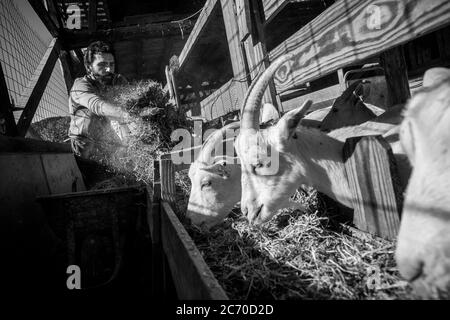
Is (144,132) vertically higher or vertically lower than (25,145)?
higher

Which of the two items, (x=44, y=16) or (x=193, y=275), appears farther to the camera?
(x=44, y=16)

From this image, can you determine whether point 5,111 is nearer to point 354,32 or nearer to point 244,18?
point 244,18

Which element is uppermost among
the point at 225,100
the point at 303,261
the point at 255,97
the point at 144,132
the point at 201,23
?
the point at 201,23

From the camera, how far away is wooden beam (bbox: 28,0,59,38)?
6.09 metres

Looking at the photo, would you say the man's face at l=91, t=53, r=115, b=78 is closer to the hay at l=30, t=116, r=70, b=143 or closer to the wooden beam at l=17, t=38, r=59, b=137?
the wooden beam at l=17, t=38, r=59, b=137

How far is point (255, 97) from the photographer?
2373 millimetres

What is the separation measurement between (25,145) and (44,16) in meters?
4.65

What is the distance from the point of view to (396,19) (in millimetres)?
1728

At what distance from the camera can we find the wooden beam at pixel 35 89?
4.47m

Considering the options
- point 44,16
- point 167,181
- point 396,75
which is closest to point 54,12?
point 44,16

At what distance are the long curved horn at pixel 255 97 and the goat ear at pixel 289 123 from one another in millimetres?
234

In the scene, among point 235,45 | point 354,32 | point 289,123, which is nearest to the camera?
point 354,32
